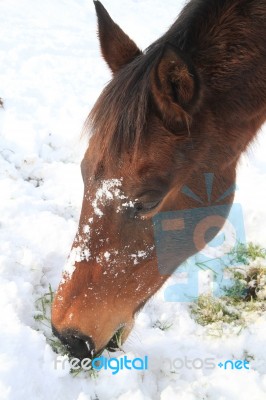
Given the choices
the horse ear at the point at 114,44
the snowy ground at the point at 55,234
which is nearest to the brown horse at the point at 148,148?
the horse ear at the point at 114,44

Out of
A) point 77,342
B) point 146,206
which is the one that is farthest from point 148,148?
point 77,342

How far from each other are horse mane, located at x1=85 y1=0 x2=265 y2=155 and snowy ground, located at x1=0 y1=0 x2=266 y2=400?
1.56ft

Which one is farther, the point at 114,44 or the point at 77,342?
the point at 114,44

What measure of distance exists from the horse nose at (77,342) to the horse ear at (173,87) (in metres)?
1.09

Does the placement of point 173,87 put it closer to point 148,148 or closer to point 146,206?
point 148,148

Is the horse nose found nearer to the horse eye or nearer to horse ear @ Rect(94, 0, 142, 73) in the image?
the horse eye

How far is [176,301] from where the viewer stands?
10.2 ft

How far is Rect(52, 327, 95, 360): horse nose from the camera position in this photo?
1987mm

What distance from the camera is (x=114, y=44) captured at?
2.31 metres

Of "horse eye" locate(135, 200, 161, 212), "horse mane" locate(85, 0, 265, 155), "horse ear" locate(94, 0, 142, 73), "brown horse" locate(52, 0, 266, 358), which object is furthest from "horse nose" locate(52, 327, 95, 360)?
"horse ear" locate(94, 0, 142, 73)

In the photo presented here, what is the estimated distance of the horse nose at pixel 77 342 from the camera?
1.99 meters

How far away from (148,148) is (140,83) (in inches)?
11.9

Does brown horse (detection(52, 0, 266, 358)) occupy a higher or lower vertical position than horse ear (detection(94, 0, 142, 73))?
lower

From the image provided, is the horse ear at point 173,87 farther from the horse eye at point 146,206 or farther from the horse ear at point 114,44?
the horse ear at point 114,44
